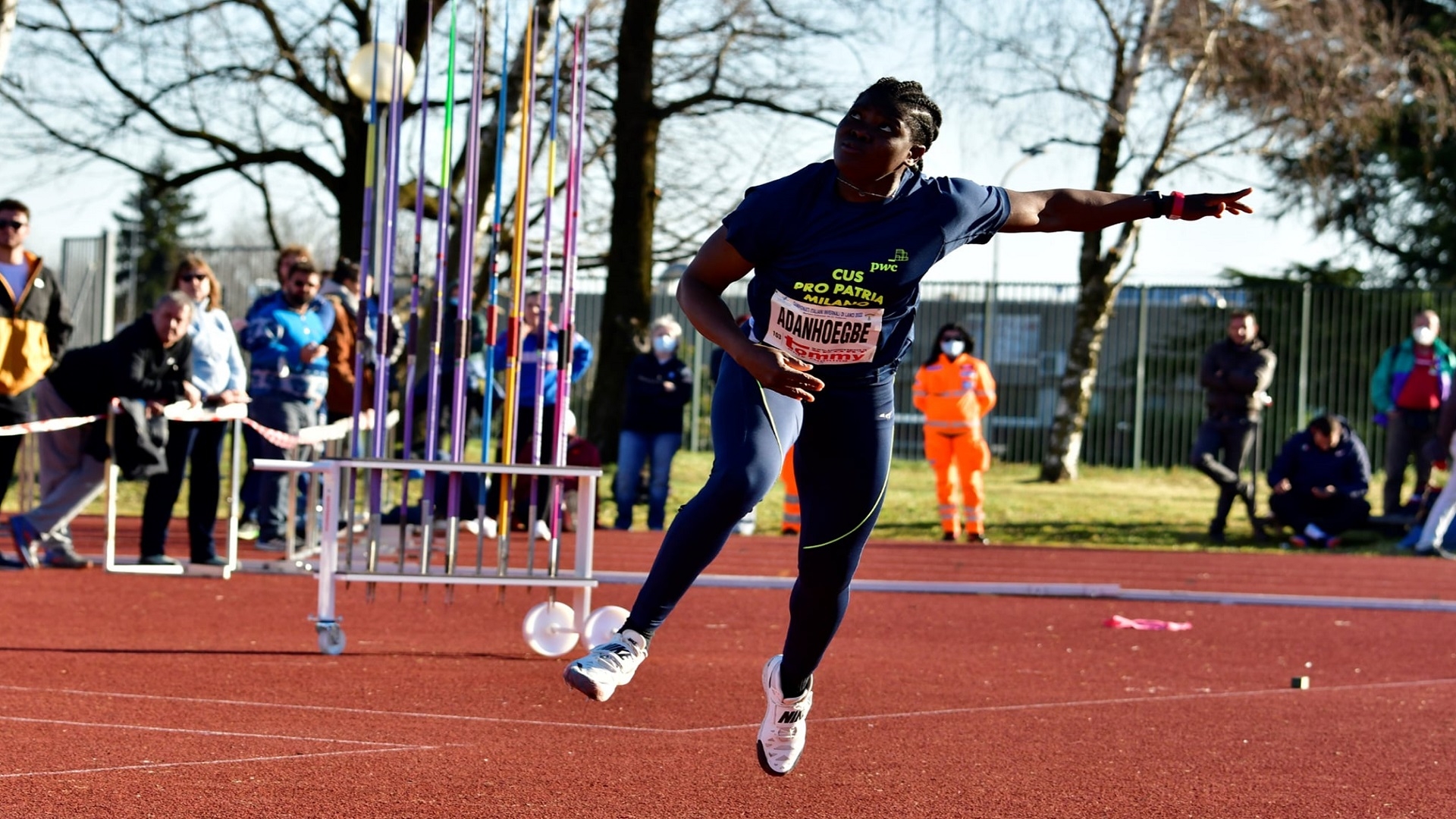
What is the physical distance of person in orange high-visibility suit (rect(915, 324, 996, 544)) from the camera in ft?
49.4

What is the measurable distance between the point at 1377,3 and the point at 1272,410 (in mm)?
6436

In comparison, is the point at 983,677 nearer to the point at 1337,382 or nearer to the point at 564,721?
the point at 564,721

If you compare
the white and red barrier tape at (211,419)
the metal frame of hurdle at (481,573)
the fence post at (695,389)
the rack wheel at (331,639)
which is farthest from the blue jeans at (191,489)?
the fence post at (695,389)

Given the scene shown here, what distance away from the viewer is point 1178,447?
86.8 feet

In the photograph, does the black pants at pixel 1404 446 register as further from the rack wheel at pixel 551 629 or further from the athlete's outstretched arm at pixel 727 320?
the athlete's outstretched arm at pixel 727 320

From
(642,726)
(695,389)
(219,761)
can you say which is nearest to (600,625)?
(642,726)

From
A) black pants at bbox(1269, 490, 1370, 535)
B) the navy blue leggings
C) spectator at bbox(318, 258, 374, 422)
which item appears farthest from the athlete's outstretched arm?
black pants at bbox(1269, 490, 1370, 535)

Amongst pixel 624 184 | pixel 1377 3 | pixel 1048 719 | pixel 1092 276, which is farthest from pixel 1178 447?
pixel 1048 719

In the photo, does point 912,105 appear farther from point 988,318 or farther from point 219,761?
point 988,318

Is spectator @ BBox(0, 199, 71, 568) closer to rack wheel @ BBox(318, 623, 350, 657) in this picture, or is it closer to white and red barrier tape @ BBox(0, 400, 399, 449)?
white and red barrier tape @ BBox(0, 400, 399, 449)

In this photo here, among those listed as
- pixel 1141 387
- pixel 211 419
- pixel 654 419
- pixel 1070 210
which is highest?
pixel 1141 387

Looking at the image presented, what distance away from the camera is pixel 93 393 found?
10547 mm

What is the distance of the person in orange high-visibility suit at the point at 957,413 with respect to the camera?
15.1 meters

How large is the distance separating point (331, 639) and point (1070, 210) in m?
4.42
